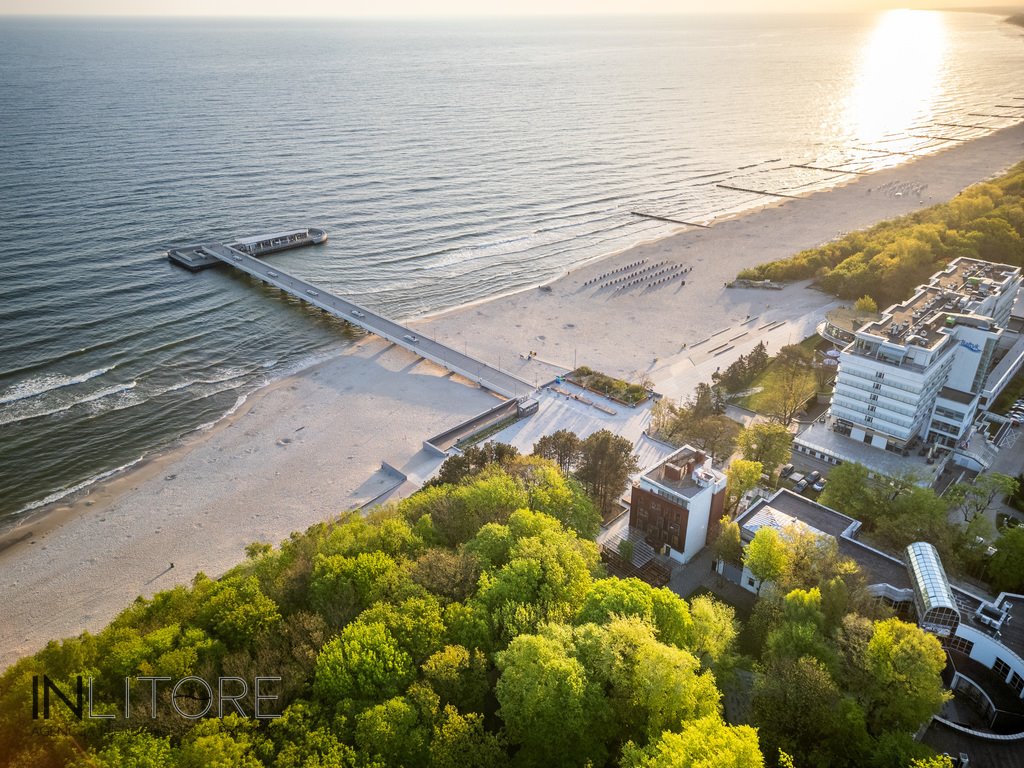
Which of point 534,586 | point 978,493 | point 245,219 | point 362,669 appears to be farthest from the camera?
point 245,219

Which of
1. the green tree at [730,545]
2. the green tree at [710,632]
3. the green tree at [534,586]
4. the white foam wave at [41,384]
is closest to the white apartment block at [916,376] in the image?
the green tree at [730,545]

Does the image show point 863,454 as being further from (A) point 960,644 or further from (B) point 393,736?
(B) point 393,736

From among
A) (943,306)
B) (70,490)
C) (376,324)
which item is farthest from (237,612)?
(943,306)

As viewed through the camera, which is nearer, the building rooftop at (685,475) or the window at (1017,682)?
the window at (1017,682)

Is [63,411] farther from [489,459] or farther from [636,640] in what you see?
[636,640]

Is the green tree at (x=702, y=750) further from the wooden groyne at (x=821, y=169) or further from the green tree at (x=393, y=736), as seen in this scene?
the wooden groyne at (x=821, y=169)

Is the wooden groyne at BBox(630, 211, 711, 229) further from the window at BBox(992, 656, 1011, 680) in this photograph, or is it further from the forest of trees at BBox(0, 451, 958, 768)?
the window at BBox(992, 656, 1011, 680)
